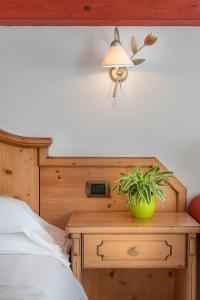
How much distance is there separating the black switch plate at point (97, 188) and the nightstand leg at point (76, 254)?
404 mm

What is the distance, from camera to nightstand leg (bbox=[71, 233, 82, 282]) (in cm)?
234

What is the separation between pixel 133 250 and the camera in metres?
2.35

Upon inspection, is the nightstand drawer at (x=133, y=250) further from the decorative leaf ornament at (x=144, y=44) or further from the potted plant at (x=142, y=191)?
the decorative leaf ornament at (x=144, y=44)

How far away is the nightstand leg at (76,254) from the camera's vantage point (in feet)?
7.68

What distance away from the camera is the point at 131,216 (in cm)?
258

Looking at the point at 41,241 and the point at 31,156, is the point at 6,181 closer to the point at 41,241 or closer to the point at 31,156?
the point at 31,156

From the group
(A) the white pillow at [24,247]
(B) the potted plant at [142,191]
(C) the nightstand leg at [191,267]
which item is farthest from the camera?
(B) the potted plant at [142,191]

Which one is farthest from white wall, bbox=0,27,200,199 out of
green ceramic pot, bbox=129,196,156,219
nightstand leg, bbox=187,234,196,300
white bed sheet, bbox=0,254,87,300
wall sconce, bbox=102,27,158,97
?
white bed sheet, bbox=0,254,87,300

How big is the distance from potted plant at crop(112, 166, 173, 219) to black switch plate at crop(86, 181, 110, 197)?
0.17 metres

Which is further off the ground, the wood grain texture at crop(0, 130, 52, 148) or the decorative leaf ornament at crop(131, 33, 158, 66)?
the decorative leaf ornament at crop(131, 33, 158, 66)

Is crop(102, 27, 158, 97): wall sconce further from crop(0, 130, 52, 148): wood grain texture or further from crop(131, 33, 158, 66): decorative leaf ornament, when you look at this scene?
crop(0, 130, 52, 148): wood grain texture
